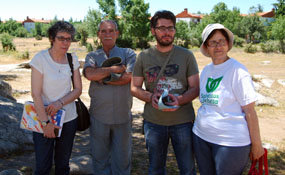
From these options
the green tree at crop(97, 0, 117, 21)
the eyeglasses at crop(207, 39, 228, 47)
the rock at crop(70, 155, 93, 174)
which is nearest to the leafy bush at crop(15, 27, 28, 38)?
the green tree at crop(97, 0, 117, 21)

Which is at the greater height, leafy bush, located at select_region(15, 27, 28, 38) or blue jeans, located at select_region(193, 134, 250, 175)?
leafy bush, located at select_region(15, 27, 28, 38)

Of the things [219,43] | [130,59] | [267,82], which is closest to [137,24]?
[267,82]

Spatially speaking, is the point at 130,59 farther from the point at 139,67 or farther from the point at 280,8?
the point at 280,8

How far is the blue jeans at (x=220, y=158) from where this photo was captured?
2.13m

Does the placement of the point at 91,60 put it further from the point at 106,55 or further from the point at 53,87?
the point at 53,87

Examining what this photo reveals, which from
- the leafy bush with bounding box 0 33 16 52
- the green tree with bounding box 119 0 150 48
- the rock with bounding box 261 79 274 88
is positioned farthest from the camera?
the green tree with bounding box 119 0 150 48

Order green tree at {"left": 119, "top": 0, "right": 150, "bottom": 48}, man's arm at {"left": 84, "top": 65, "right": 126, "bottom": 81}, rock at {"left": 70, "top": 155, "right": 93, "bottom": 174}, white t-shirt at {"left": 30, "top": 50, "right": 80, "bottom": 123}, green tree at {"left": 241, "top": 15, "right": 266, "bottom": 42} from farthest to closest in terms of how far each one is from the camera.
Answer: green tree at {"left": 241, "top": 15, "right": 266, "bottom": 42}
green tree at {"left": 119, "top": 0, "right": 150, "bottom": 48}
rock at {"left": 70, "top": 155, "right": 93, "bottom": 174}
man's arm at {"left": 84, "top": 65, "right": 126, "bottom": 81}
white t-shirt at {"left": 30, "top": 50, "right": 80, "bottom": 123}

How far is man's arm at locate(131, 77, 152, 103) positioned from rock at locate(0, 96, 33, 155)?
2.72 metres

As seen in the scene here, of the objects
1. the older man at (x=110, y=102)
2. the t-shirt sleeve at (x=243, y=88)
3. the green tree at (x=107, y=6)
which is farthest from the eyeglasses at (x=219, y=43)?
the green tree at (x=107, y=6)

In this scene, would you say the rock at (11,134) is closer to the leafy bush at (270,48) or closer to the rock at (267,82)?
the rock at (267,82)

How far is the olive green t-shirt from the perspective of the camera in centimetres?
260

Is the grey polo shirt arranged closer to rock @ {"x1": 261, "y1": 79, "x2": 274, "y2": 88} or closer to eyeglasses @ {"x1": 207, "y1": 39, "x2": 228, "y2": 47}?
eyeglasses @ {"x1": 207, "y1": 39, "x2": 228, "y2": 47}

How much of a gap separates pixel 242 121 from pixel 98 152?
67.2 inches

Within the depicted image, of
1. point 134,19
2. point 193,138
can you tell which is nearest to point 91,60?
point 193,138
